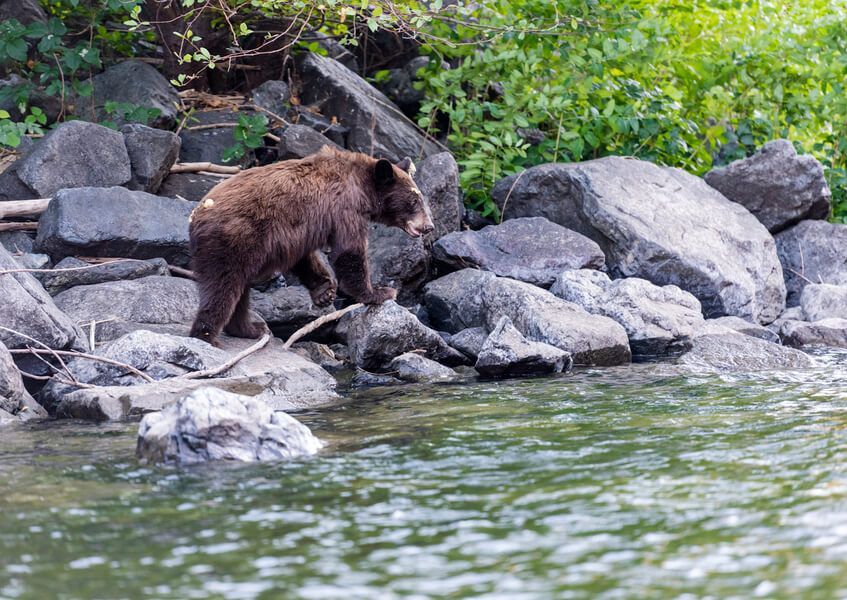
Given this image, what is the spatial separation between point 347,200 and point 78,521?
4533 millimetres

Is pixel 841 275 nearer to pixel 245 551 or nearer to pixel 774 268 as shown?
pixel 774 268

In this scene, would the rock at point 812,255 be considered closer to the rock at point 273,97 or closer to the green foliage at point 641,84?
the green foliage at point 641,84

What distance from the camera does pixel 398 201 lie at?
341 inches

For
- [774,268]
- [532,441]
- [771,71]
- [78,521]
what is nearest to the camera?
[78,521]

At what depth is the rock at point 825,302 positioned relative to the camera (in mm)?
9945

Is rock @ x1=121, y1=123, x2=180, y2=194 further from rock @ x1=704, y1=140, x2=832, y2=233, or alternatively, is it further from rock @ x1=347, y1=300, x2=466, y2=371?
rock @ x1=704, y1=140, x2=832, y2=233

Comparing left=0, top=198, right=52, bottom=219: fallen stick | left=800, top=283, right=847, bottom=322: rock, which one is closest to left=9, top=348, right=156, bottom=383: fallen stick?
left=0, top=198, right=52, bottom=219: fallen stick

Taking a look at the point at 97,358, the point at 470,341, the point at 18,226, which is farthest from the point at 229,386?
the point at 18,226

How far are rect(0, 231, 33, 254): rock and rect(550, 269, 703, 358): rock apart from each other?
4558mm

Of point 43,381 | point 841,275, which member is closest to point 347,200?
point 43,381

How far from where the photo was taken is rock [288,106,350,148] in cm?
1139

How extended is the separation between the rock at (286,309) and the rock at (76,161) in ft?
6.40

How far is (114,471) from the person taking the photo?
4.83 meters

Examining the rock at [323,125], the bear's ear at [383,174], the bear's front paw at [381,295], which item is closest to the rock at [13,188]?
the rock at [323,125]
